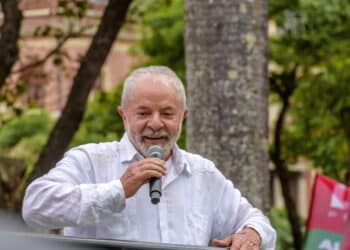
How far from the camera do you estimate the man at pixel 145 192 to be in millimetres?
3975

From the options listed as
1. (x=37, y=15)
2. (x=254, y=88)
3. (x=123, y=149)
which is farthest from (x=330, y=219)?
(x=37, y=15)

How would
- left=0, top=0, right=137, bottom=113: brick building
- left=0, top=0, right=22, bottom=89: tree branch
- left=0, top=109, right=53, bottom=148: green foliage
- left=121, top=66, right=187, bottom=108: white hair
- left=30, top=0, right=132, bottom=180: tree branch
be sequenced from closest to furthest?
left=121, top=66, right=187, bottom=108: white hair < left=0, top=0, right=22, bottom=89: tree branch < left=30, top=0, right=132, bottom=180: tree branch < left=0, top=0, right=137, bottom=113: brick building < left=0, top=109, right=53, bottom=148: green foliage

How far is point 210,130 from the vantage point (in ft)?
25.5

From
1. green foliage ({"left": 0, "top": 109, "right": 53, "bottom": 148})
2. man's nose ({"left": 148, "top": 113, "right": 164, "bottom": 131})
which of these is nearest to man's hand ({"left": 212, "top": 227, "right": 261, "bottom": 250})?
man's nose ({"left": 148, "top": 113, "right": 164, "bottom": 131})

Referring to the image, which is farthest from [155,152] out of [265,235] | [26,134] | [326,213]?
[26,134]

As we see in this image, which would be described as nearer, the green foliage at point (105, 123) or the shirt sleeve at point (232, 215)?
the shirt sleeve at point (232, 215)

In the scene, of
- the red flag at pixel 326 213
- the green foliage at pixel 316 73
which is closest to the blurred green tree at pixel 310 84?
the green foliage at pixel 316 73

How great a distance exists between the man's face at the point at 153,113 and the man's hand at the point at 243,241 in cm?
37

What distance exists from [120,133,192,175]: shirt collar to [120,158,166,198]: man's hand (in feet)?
0.78

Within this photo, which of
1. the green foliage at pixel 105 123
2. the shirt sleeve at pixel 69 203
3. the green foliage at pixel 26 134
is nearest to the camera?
the shirt sleeve at pixel 69 203

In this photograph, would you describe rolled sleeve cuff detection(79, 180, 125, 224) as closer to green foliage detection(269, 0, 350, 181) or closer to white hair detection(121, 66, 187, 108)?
white hair detection(121, 66, 187, 108)

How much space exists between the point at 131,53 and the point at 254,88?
438 inches

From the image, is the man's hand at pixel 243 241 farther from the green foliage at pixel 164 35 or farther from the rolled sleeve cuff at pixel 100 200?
the green foliage at pixel 164 35

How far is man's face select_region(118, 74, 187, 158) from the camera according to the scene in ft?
13.6
